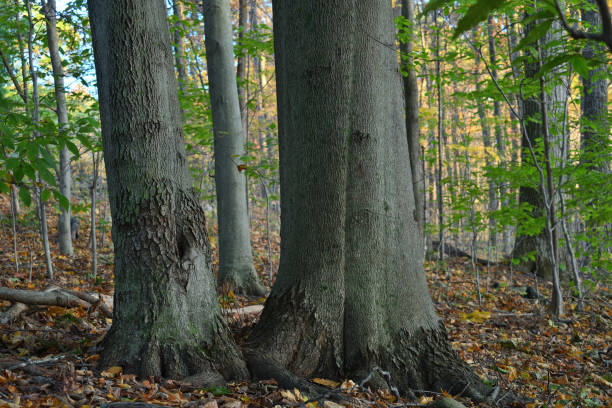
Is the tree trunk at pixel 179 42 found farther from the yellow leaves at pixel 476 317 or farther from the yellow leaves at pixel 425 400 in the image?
the yellow leaves at pixel 425 400

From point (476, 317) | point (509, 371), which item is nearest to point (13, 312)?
point (509, 371)

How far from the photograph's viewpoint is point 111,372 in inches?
99.6

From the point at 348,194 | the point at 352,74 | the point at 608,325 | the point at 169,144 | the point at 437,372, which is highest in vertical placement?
the point at 352,74

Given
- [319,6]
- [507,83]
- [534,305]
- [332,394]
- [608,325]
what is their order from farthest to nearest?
[534,305] < [608,325] < [507,83] < [319,6] < [332,394]

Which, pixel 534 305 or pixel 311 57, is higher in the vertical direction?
pixel 311 57

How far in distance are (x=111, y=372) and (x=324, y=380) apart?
135 centimetres

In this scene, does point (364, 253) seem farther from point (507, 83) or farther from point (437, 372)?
point (507, 83)

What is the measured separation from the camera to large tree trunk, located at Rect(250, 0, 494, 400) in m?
3.07

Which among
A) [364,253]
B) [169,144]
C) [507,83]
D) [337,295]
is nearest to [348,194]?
[364,253]

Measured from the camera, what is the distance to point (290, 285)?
3.16m

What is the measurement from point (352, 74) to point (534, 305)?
517 centimetres

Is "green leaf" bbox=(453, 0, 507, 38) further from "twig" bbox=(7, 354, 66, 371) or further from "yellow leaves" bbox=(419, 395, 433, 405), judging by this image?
"twig" bbox=(7, 354, 66, 371)

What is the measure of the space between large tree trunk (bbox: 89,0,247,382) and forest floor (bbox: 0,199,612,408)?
189mm

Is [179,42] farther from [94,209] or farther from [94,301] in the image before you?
[94,301]
